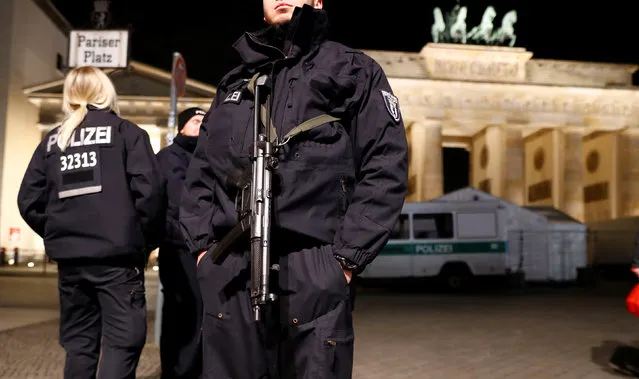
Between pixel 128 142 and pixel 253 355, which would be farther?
pixel 128 142

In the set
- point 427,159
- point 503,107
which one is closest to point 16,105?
point 427,159

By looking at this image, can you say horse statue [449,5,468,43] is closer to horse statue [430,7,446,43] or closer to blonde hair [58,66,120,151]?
horse statue [430,7,446,43]

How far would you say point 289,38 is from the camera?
223 cm

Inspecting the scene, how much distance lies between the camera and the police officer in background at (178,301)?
429cm

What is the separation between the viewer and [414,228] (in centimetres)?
1759

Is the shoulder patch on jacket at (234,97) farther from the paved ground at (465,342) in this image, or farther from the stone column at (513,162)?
the stone column at (513,162)

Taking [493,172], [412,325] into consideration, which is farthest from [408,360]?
[493,172]

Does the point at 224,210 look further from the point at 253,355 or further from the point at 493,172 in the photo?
the point at 493,172

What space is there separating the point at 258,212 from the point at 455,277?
16080 mm

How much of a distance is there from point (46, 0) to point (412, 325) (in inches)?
1547

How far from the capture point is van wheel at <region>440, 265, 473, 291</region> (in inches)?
684

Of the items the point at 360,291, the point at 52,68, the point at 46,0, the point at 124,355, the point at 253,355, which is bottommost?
the point at 360,291

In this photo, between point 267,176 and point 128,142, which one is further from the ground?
point 128,142

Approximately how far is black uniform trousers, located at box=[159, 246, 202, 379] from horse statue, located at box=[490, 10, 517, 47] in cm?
4256
